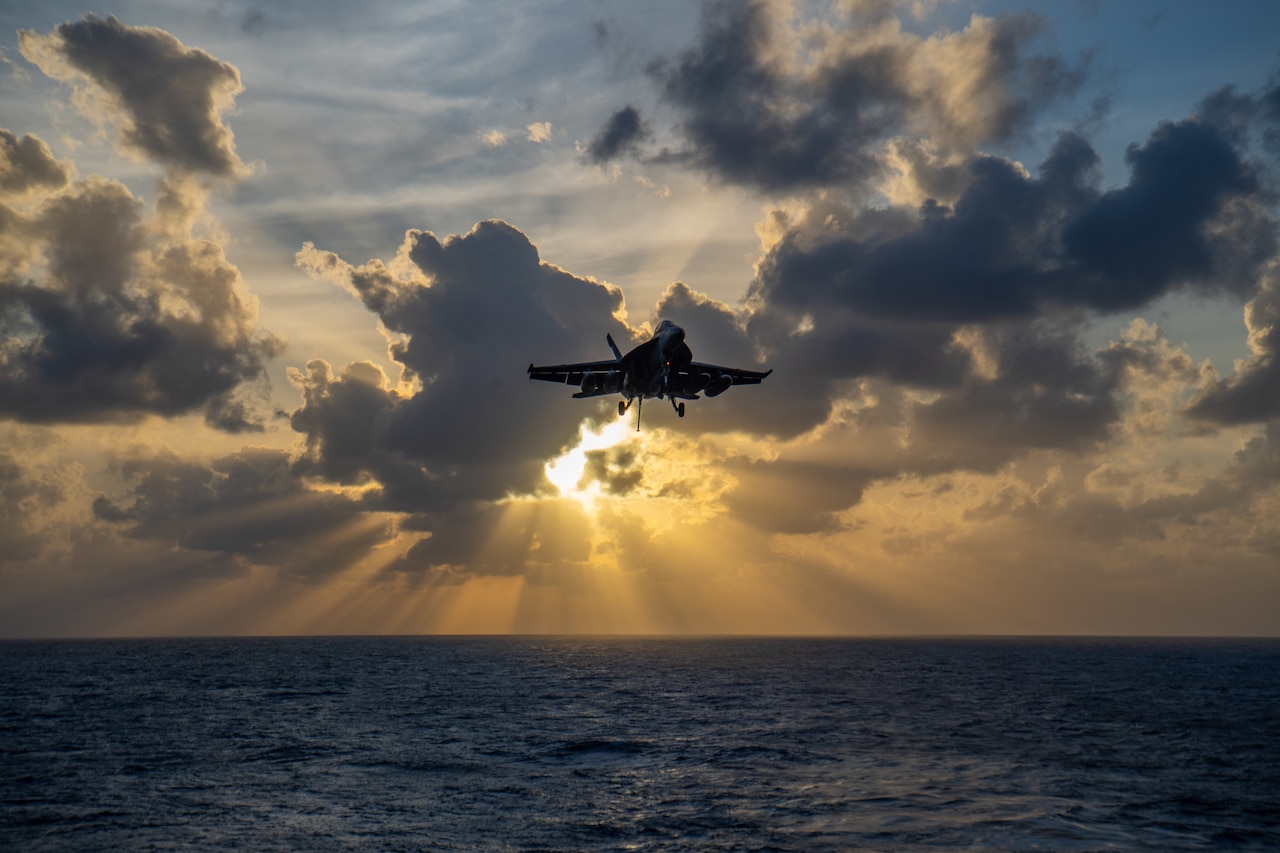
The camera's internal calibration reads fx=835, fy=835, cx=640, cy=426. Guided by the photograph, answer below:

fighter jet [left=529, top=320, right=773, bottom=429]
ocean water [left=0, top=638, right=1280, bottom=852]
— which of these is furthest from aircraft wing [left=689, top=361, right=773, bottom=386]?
ocean water [left=0, top=638, right=1280, bottom=852]

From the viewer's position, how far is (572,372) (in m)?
62.3

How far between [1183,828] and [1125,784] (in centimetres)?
1253

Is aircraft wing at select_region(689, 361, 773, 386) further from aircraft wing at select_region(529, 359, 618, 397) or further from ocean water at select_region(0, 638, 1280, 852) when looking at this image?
ocean water at select_region(0, 638, 1280, 852)

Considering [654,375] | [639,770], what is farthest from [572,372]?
[639,770]

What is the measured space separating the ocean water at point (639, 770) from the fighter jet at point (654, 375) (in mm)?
26110

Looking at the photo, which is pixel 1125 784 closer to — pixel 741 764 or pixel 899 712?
pixel 741 764

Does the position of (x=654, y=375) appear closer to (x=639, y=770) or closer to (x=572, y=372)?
(x=572, y=372)

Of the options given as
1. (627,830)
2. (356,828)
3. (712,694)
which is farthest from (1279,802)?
(712,694)

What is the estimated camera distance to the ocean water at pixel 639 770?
44.9 metres

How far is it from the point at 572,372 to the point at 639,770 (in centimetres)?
3035

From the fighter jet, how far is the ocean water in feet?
85.7

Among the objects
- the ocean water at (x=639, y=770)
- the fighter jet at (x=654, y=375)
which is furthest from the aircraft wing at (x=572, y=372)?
the ocean water at (x=639, y=770)

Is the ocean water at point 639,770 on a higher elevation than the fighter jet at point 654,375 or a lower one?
lower

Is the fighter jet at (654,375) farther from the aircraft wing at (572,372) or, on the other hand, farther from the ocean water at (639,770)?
the ocean water at (639,770)
